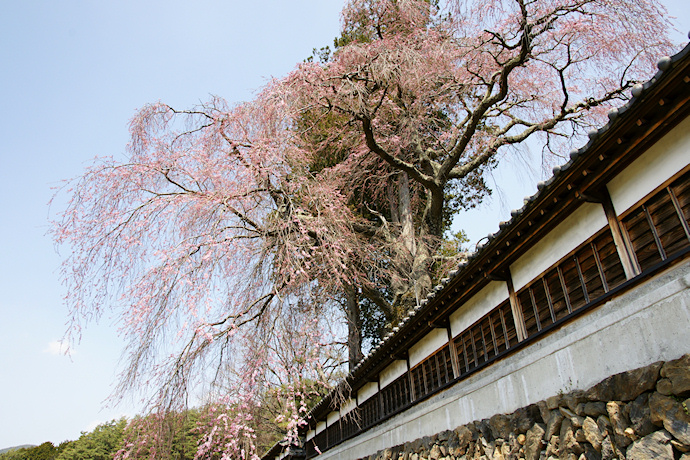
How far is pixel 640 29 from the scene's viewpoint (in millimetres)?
9102

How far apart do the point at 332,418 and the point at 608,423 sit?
1123 cm

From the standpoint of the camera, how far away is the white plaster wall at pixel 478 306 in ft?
20.2

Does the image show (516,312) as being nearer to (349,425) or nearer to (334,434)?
(349,425)

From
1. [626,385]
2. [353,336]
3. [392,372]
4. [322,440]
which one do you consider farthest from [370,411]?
[626,385]

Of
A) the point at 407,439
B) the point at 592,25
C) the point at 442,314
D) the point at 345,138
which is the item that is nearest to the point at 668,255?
the point at 442,314

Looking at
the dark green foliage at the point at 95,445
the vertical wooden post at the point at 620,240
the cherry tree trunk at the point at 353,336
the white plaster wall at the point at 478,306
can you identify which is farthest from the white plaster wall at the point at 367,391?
the dark green foliage at the point at 95,445

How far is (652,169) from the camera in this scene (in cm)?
395

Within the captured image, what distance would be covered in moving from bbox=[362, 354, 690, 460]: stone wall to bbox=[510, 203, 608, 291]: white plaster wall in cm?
139

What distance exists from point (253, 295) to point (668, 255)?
257 inches

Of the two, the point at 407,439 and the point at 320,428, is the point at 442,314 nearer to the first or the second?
the point at 407,439

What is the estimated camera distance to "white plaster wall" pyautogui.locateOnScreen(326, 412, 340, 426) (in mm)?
13635

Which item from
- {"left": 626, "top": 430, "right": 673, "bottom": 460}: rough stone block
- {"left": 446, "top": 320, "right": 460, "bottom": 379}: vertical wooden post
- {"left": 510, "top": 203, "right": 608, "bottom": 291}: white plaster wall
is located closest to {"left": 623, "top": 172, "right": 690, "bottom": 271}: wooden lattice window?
{"left": 510, "top": 203, "right": 608, "bottom": 291}: white plaster wall

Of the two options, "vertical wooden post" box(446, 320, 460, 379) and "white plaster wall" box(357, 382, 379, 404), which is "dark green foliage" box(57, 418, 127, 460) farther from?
"vertical wooden post" box(446, 320, 460, 379)

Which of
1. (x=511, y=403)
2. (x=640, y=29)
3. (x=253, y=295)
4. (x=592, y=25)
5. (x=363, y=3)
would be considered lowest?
(x=511, y=403)
